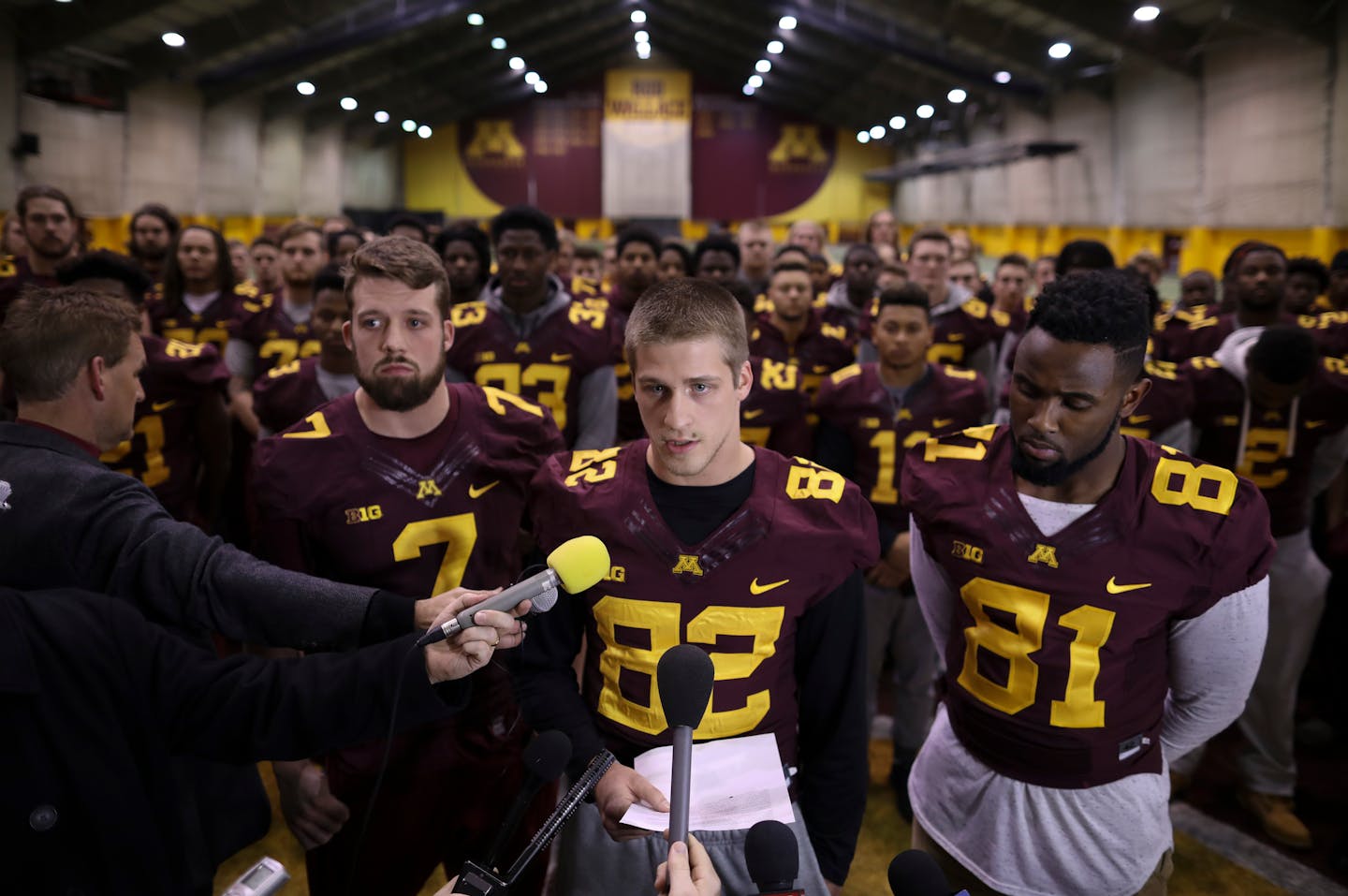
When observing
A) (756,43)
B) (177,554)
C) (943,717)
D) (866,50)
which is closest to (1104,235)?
(866,50)

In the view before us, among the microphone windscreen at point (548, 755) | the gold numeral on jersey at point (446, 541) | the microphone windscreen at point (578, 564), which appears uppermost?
the microphone windscreen at point (578, 564)

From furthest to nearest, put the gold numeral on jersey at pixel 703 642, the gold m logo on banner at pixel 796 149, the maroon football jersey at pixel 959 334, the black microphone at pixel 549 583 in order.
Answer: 1. the gold m logo on banner at pixel 796 149
2. the maroon football jersey at pixel 959 334
3. the gold numeral on jersey at pixel 703 642
4. the black microphone at pixel 549 583

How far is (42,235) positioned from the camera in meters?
5.65

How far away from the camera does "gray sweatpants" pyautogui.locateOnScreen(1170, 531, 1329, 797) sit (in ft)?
12.6

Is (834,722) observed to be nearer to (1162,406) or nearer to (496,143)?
(1162,406)

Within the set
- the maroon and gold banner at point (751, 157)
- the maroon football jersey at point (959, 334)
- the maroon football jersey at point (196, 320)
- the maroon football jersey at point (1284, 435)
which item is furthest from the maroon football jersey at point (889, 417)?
the maroon and gold banner at point (751, 157)

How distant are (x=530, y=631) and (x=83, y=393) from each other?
4.17 ft

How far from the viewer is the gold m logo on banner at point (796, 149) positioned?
33875mm

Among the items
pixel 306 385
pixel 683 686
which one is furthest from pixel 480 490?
pixel 306 385

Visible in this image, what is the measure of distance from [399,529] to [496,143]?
110 feet

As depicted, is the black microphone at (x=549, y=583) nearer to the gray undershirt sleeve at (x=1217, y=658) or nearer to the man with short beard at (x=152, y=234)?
the gray undershirt sleeve at (x=1217, y=658)

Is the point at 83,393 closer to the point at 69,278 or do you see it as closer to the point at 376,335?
the point at 376,335

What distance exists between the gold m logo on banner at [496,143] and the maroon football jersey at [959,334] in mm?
29599

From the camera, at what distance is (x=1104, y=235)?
62.5ft
